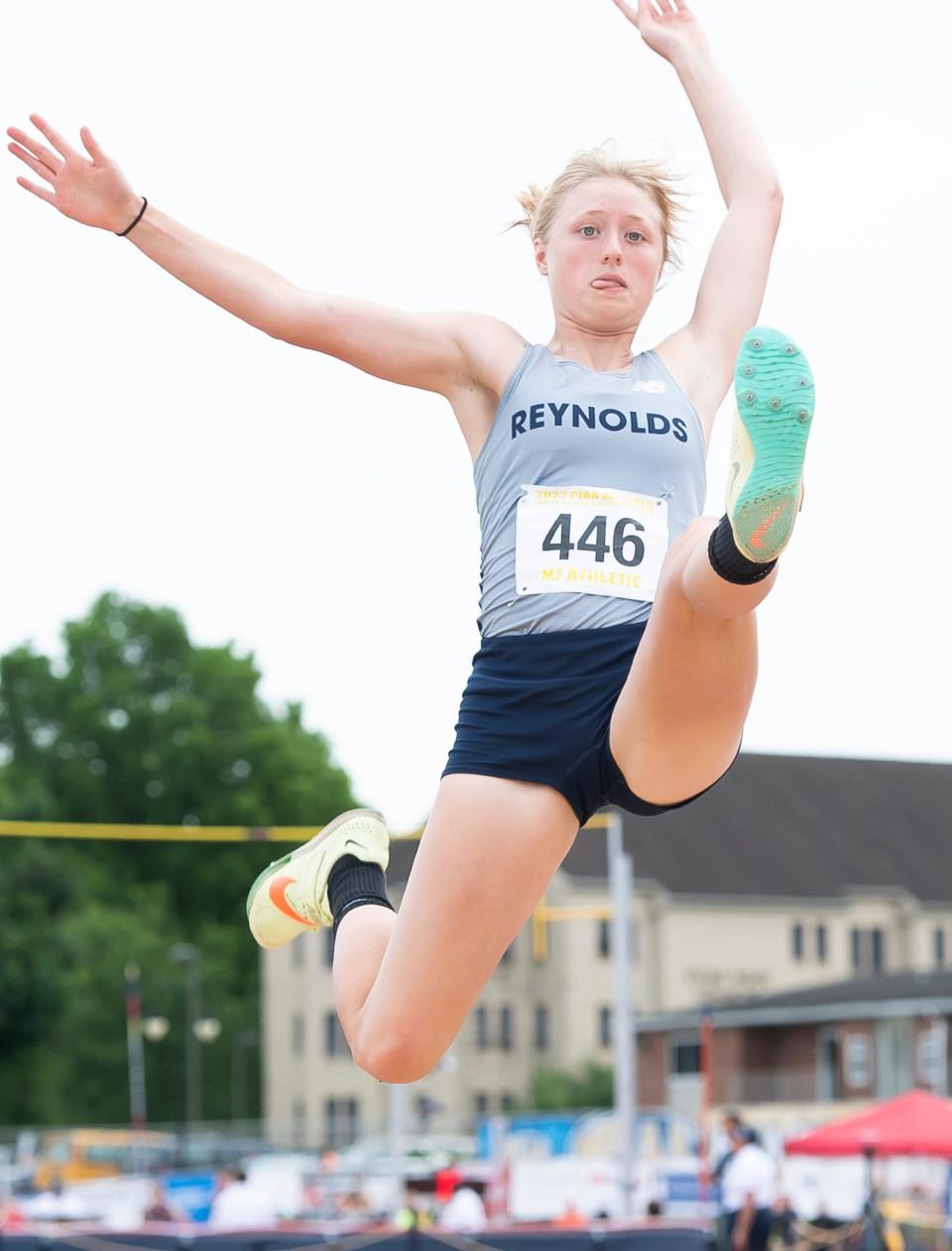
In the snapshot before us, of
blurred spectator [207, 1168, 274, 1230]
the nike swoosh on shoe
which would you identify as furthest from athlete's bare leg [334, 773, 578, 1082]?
blurred spectator [207, 1168, 274, 1230]

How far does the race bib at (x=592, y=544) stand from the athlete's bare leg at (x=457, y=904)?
48cm

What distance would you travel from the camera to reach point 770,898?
6256 cm

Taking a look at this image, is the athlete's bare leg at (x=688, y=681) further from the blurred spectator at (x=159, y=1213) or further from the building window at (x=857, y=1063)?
the building window at (x=857, y=1063)

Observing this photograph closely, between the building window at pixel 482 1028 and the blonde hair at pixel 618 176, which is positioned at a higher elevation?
the blonde hair at pixel 618 176

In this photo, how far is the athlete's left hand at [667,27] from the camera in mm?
5344

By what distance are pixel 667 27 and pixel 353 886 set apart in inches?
94.2

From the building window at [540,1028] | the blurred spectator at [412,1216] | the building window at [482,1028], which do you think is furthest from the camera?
the building window at [482,1028]

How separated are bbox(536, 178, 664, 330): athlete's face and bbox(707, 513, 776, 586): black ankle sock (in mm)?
1052

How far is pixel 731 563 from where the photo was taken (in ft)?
12.6

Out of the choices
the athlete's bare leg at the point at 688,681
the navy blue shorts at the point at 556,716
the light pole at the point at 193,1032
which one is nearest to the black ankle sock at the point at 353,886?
the navy blue shorts at the point at 556,716

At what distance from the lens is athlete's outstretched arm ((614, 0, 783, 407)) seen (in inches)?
200

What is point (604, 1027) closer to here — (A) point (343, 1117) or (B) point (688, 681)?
(A) point (343, 1117)

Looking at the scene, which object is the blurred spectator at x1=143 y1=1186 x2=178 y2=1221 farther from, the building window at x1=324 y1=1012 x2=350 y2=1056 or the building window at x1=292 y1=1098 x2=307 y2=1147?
the building window at x1=324 y1=1012 x2=350 y2=1056

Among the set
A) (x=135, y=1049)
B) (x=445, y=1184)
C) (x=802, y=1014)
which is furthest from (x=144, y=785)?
(x=445, y=1184)
